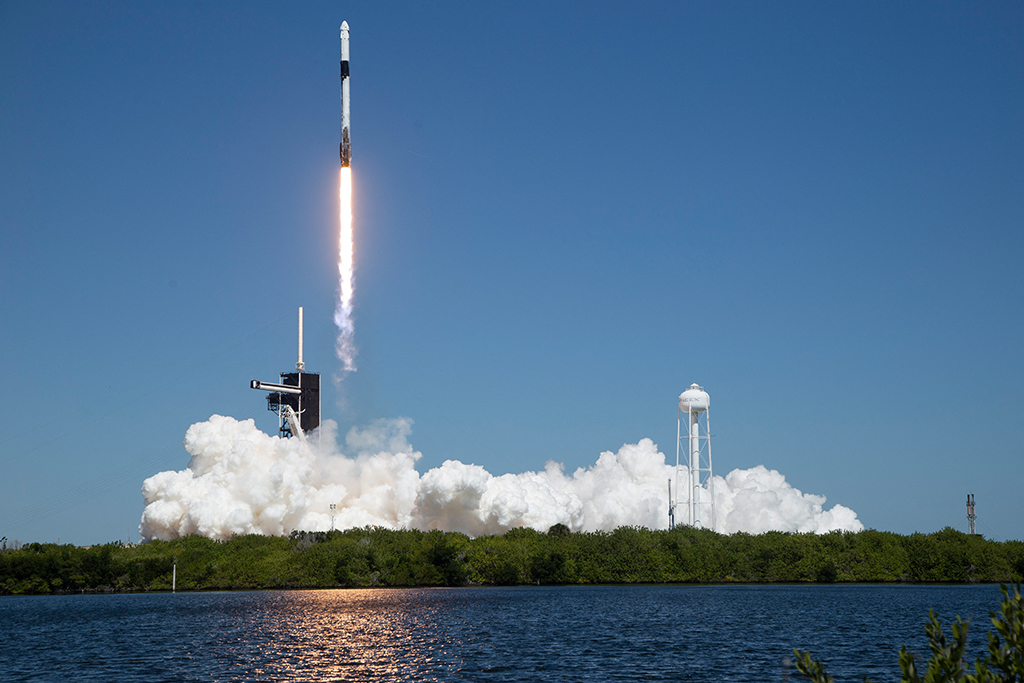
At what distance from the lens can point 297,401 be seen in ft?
471

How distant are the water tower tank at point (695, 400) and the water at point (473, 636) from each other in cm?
3205

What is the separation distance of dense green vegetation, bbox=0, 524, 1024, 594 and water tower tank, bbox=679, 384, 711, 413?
55.5 feet

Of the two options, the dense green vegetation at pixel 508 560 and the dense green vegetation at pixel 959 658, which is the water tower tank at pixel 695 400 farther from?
the dense green vegetation at pixel 959 658

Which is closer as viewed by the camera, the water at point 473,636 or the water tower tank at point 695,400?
the water at point 473,636

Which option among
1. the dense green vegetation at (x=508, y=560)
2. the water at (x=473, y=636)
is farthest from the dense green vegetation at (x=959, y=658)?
the dense green vegetation at (x=508, y=560)

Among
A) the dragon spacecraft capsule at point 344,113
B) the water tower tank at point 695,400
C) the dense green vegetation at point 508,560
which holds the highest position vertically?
the dragon spacecraft capsule at point 344,113

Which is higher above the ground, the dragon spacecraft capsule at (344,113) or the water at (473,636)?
the dragon spacecraft capsule at (344,113)

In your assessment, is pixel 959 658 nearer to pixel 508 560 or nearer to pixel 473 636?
pixel 473 636

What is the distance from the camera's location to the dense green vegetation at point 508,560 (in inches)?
4641

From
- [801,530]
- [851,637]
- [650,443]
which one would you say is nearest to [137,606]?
[851,637]

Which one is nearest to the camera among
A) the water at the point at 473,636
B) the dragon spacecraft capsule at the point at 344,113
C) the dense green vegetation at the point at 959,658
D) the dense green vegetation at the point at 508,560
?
the dense green vegetation at the point at 959,658

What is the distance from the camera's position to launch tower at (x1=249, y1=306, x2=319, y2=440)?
140 metres

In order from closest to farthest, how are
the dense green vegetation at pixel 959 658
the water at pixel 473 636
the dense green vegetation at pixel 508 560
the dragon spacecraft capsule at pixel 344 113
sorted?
1. the dense green vegetation at pixel 959 658
2. the water at pixel 473 636
3. the dragon spacecraft capsule at pixel 344 113
4. the dense green vegetation at pixel 508 560

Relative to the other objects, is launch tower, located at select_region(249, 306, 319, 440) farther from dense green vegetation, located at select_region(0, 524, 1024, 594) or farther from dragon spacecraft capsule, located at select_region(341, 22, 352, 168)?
dragon spacecraft capsule, located at select_region(341, 22, 352, 168)
